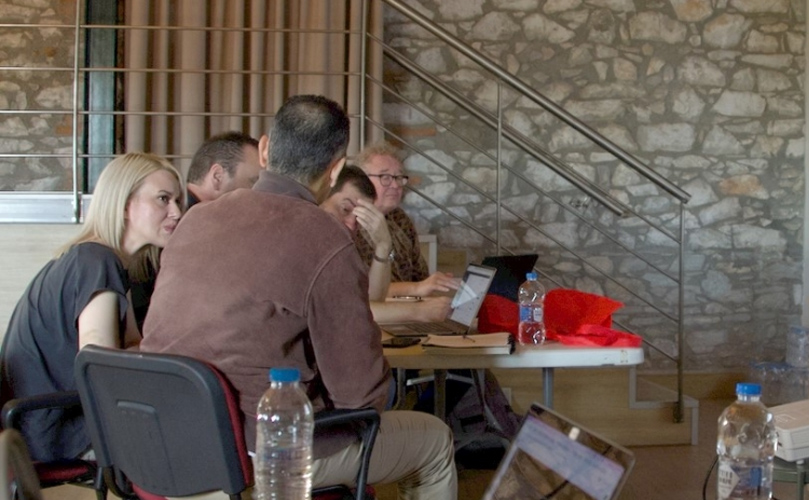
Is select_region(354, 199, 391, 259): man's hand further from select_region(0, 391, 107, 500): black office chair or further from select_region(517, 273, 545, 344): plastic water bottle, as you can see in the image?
select_region(0, 391, 107, 500): black office chair

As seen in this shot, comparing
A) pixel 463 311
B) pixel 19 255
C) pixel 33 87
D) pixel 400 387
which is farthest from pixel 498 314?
pixel 33 87

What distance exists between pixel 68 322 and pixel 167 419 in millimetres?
584

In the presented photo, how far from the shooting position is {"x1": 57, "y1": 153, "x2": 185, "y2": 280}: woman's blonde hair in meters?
2.45

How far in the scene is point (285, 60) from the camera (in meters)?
4.98

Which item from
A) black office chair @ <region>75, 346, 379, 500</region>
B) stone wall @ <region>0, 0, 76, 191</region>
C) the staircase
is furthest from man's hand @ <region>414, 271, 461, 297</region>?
stone wall @ <region>0, 0, 76, 191</region>

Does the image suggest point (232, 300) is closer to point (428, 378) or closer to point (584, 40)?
point (428, 378)

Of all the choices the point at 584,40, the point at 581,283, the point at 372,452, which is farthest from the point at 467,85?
the point at 372,452

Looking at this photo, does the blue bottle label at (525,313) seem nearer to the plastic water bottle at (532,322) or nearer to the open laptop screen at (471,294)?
the plastic water bottle at (532,322)

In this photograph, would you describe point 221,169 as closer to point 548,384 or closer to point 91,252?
point 91,252

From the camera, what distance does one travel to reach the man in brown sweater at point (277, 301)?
1877 mm

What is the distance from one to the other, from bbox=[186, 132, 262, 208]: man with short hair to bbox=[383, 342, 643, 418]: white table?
1.00 meters

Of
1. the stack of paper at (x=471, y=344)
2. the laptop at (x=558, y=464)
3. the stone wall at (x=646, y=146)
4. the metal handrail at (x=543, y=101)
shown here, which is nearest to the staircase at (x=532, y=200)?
the stone wall at (x=646, y=146)

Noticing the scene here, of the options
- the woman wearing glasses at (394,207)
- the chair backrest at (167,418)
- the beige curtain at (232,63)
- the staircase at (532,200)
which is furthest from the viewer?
the staircase at (532,200)

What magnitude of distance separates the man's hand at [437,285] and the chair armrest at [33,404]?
1.29 meters
